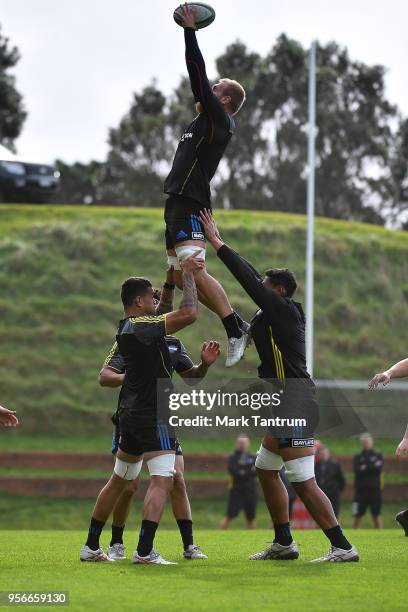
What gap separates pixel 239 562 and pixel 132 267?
37.2m

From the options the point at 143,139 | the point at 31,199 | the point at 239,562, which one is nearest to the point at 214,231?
the point at 239,562

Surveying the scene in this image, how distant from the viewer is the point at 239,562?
10.6 metres

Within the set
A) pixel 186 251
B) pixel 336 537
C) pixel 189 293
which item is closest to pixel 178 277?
pixel 186 251

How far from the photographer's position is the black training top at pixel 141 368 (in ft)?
32.1

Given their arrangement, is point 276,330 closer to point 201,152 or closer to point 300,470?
point 300,470

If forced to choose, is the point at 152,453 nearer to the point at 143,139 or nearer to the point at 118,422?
the point at 118,422

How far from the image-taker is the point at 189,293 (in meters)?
9.82

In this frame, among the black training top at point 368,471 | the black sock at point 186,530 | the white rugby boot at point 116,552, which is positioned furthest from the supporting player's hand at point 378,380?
the black training top at point 368,471

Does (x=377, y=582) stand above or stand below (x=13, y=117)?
below

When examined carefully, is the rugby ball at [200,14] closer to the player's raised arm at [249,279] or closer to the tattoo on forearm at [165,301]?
the player's raised arm at [249,279]

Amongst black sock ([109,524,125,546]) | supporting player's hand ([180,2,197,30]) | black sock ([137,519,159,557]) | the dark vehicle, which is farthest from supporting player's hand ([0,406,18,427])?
the dark vehicle

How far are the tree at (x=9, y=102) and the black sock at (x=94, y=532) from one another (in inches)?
2392

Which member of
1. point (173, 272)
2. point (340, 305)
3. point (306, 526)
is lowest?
point (306, 526)

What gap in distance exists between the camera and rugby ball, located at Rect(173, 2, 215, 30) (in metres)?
10.0
